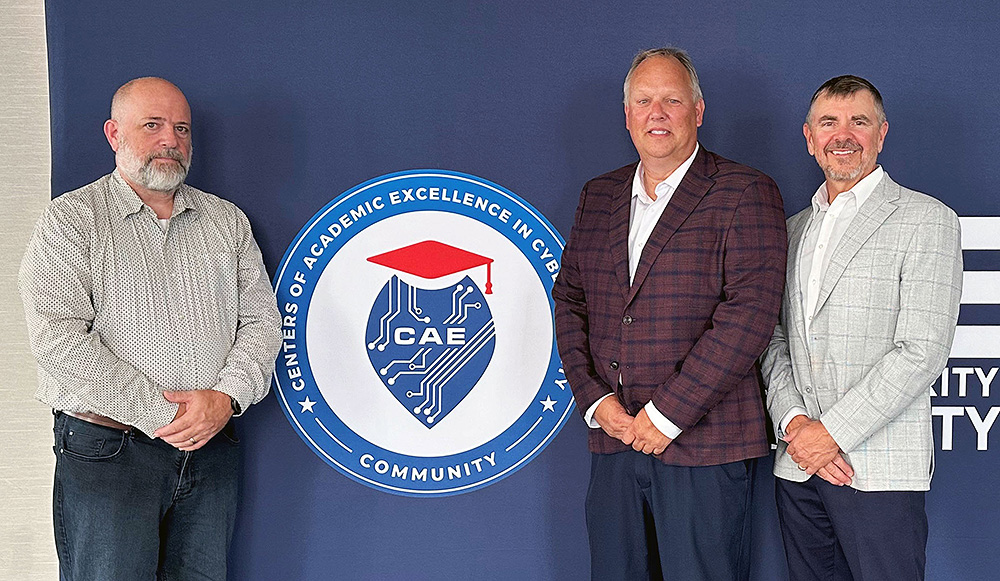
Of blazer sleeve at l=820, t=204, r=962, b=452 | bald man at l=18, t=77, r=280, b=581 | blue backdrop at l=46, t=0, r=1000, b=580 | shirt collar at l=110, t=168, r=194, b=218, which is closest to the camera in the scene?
blazer sleeve at l=820, t=204, r=962, b=452

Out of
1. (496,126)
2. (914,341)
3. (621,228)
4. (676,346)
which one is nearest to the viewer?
(914,341)

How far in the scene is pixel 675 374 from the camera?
198 cm

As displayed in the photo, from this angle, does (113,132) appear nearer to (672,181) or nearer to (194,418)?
(194,418)

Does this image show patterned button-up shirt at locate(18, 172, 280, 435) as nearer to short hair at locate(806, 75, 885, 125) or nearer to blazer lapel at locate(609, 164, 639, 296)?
blazer lapel at locate(609, 164, 639, 296)

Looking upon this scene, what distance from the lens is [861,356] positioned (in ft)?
6.46

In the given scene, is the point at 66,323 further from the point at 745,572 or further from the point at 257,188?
the point at 745,572

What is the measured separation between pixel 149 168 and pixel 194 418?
0.62m

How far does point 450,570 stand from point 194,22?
174cm

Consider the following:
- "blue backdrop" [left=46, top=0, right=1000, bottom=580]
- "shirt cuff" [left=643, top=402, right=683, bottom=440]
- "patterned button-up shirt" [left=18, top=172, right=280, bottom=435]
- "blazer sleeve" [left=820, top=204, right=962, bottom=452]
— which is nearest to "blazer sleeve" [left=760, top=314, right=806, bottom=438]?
"blazer sleeve" [left=820, top=204, right=962, bottom=452]

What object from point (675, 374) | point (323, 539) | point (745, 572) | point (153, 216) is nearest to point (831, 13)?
point (675, 374)

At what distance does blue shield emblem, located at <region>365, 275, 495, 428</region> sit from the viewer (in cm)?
254

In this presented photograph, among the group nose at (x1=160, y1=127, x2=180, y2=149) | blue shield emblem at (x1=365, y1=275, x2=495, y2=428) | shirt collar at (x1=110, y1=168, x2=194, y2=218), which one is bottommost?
blue shield emblem at (x1=365, y1=275, x2=495, y2=428)

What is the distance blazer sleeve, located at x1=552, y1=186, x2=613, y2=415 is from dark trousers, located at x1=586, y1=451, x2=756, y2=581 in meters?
0.16

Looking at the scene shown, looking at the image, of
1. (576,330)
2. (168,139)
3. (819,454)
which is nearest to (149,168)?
(168,139)
